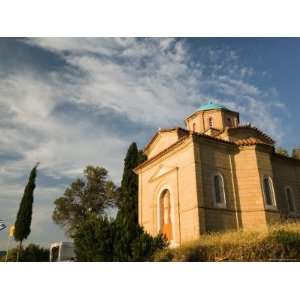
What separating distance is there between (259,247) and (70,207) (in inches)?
917

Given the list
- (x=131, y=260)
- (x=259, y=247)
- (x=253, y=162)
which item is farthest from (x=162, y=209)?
(x=259, y=247)

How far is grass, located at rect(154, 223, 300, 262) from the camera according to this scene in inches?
328

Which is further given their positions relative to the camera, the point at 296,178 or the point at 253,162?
the point at 296,178

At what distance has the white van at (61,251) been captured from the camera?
2108 centimetres

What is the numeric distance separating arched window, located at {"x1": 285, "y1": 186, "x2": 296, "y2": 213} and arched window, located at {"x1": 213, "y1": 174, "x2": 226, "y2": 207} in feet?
17.3

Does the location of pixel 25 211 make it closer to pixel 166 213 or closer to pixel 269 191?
pixel 166 213

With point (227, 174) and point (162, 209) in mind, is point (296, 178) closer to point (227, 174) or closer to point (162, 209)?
point (227, 174)

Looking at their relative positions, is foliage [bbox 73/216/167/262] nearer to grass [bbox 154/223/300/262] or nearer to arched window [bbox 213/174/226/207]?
grass [bbox 154/223/300/262]

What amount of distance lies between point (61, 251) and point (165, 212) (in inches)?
383

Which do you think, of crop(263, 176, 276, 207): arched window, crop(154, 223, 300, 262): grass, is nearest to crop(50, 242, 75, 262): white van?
crop(154, 223, 300, 262): grass

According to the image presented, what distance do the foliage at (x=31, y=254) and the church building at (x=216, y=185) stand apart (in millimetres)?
8125

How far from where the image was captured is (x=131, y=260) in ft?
31.4
